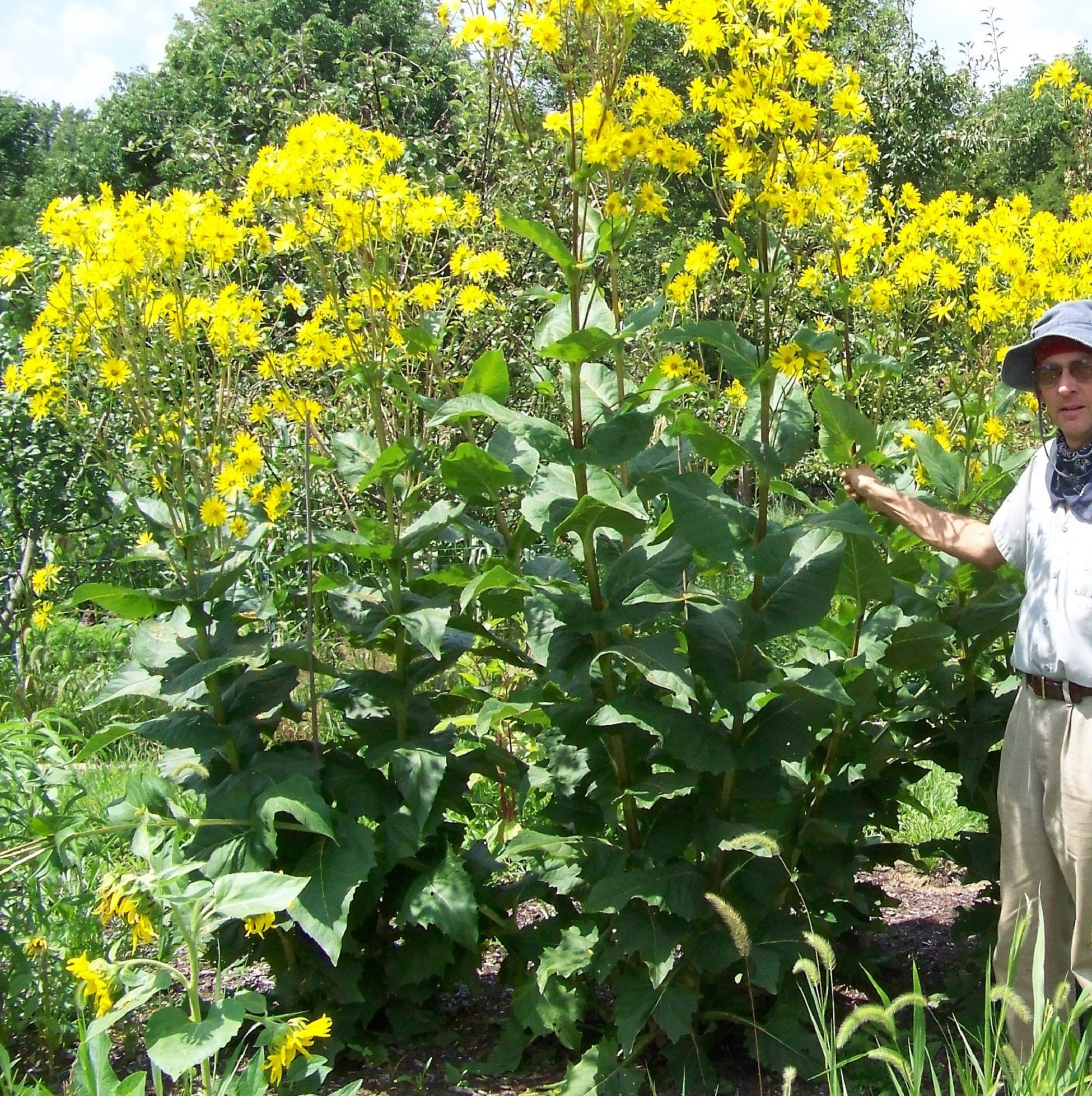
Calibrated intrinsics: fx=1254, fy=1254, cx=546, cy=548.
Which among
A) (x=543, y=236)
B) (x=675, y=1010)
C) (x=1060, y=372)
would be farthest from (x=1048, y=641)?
(x=543, y=236)

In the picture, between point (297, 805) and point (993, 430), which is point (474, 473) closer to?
point (297, 805)

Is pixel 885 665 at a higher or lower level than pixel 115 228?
lower

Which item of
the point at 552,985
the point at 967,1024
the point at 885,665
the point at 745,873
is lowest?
the point at 967,1024

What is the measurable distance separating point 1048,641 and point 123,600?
2.02 m

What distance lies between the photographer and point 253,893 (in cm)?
232

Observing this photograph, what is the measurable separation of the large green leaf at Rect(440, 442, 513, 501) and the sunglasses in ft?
3.94

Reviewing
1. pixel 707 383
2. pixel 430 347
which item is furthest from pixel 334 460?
pixel 707 383

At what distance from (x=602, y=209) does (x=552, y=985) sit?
70.7 inches

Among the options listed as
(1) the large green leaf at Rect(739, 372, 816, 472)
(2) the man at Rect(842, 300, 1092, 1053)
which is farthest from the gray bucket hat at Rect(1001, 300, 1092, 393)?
(1) the large green leaf at Rect(739, 372, 816, 472)

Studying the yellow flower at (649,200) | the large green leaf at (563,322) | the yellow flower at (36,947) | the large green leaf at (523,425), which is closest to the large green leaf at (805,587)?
the large green leaf at (523,425)

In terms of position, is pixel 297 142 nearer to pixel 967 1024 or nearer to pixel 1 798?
pixel 1 798

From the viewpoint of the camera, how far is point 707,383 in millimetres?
2922

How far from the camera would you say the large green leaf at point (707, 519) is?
260 cm

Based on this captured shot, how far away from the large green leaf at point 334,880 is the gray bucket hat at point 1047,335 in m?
1.78
